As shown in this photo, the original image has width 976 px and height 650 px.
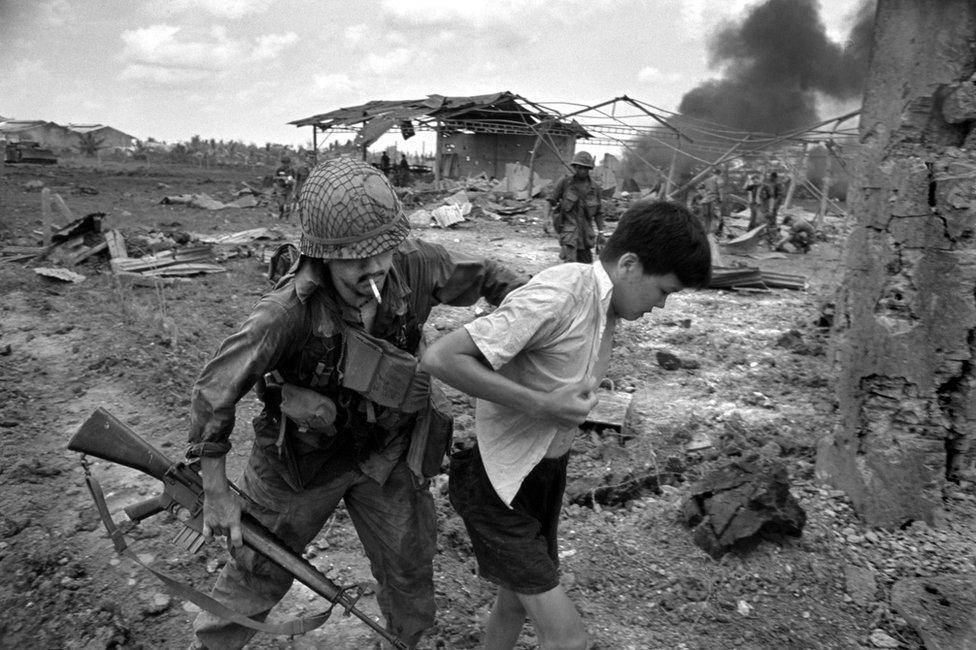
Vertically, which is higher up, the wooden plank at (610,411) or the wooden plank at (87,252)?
the wooden plank at (87,252)

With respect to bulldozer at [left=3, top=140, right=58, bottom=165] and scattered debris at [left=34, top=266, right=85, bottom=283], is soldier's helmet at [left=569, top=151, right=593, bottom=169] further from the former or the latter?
bulldozer at [left=3, top=140, right=58, bottom=165]

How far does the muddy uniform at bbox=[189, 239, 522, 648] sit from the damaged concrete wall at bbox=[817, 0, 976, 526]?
6.65 feet

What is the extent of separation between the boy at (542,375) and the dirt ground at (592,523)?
0.97m

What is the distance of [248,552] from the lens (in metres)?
2.13

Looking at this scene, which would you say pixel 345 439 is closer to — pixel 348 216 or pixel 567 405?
pixel 348 216

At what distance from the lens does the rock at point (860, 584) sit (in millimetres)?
2982

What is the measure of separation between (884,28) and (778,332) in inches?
196

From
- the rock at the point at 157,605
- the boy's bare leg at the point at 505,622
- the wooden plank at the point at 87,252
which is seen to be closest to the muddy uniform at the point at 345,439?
the boy's bare leg at the point at 505,622

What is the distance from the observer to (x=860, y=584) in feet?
9.95

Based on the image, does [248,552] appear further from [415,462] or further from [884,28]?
[884,28]

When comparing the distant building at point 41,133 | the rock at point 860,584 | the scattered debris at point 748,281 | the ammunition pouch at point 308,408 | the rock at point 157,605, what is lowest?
the rock at point 157,605

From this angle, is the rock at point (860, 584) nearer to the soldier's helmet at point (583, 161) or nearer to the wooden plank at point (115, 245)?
the soldier's helmet at point (583, 161)

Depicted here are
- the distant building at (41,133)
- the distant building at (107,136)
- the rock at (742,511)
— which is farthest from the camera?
the distant building at (107,136)

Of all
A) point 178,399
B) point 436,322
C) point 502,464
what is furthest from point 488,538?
point 436,322
